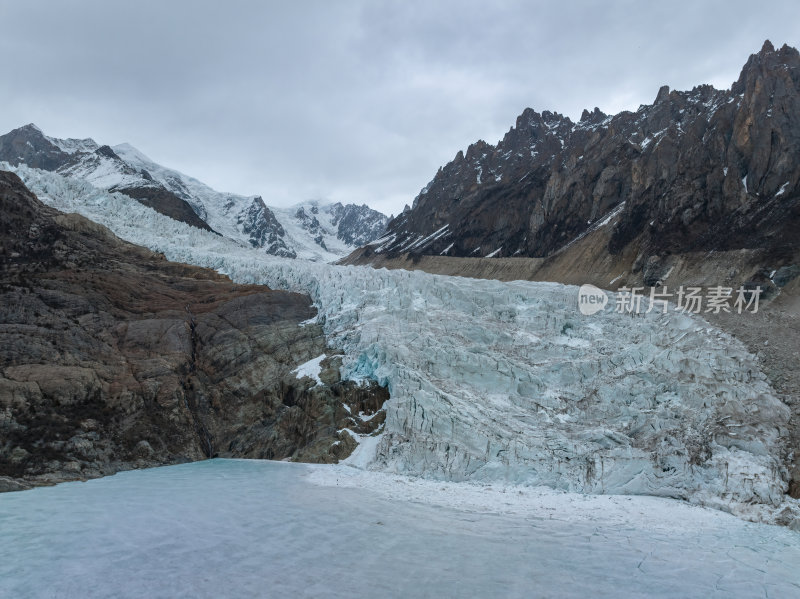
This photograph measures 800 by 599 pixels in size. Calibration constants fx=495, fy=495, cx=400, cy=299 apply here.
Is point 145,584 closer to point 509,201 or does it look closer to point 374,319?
point 374,319

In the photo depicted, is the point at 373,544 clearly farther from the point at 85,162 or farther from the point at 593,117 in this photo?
the point at 593,117

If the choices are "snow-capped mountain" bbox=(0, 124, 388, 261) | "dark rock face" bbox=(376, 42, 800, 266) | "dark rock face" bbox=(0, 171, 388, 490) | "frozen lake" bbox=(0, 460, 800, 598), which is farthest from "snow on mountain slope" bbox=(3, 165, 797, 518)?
"snow-capped mountain" bbox=(0, 124, 388, 261)

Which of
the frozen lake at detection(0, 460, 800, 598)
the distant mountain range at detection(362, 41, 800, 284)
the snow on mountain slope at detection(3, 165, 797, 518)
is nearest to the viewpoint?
the frozen lake at detection(0, 460, 800, 598)

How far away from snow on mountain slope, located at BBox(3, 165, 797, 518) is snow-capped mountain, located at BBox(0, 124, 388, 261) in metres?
58.9

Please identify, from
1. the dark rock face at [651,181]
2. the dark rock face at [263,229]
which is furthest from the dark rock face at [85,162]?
the dark rock face at [651,181]

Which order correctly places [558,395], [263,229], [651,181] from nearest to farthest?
[558,395] → [651,181] → [263,229]

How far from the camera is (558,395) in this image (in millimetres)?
21141

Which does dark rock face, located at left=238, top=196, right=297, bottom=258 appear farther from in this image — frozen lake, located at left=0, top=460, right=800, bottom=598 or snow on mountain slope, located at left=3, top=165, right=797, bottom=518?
frozen lake, located at left=0, top=460, right=800, bottom=598

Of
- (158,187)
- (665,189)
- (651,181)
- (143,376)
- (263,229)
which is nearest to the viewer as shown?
(143,376)

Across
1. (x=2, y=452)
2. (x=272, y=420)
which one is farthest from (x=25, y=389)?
(x=272, y=420)

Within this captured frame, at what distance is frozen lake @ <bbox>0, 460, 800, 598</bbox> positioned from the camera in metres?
8.97

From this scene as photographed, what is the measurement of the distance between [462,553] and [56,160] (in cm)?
12967

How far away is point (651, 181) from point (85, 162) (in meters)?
96.3

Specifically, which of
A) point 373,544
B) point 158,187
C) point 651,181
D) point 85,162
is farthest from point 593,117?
point 373,544
